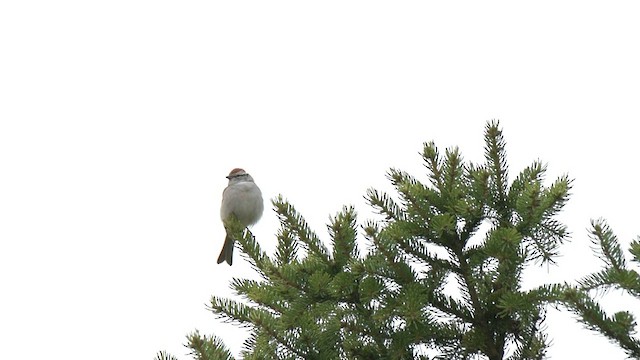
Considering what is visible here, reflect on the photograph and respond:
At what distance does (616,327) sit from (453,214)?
2.85 feet

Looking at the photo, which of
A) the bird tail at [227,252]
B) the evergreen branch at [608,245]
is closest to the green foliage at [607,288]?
the evergreen branch at [608,245]

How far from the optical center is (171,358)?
312cm

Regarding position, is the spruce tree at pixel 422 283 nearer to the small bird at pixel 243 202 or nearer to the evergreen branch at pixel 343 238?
the evergreen branch at pixel 343 238

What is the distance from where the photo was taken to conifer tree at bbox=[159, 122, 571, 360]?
10.9 ft

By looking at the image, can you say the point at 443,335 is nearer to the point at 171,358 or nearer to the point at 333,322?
the point at 333,322

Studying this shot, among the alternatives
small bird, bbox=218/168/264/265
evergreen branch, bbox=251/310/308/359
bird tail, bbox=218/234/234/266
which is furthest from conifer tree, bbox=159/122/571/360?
small bird, bbox=218/168/264/265

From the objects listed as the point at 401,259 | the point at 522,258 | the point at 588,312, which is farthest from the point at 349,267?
the point at 588,312

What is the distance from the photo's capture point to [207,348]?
3139 mm

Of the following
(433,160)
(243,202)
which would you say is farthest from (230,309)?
(243,202)

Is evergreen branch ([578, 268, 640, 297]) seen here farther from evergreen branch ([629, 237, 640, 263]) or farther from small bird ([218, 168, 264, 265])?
small bird ([218, 168, 264, 265])

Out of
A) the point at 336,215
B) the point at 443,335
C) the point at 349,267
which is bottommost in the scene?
the point at 443,335

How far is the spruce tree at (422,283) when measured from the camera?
10.9 feet

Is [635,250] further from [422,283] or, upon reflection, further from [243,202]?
[243,202]

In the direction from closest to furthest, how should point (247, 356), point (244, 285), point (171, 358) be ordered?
1. point (171, 358)
2. point (247, 356)
3. point (244, 285)
